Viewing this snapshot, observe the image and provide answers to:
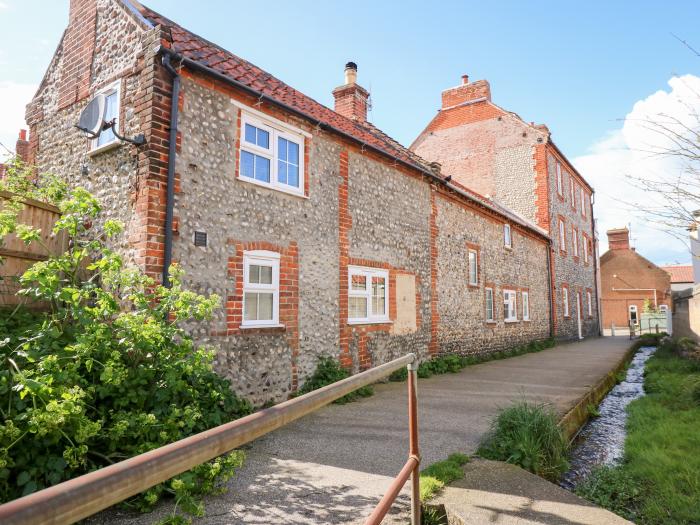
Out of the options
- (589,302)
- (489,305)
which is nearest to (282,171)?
(489,305)

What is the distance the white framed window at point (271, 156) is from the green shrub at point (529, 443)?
518 cm

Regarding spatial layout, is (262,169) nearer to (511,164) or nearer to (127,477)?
(127,477)

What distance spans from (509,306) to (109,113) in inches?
574

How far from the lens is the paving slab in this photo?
11.0 feet

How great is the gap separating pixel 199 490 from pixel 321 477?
1.15m

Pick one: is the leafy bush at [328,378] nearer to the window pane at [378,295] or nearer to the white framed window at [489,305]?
the window pane at [378,295]

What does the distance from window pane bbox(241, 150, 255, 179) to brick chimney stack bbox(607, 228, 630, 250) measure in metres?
41.3

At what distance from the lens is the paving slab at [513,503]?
3365mm

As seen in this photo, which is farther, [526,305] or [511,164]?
[511,164]

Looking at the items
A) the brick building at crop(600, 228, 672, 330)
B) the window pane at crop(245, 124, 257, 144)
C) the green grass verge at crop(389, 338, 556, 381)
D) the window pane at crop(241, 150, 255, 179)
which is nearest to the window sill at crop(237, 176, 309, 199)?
the window pane at crop(241, 150, 255, 179)

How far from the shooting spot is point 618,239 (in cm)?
4081

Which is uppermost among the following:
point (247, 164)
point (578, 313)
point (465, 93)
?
point (465, 93)

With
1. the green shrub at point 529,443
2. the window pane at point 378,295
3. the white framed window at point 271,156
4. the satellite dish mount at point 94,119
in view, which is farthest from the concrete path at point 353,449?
the satellite dish mount at point 94,119

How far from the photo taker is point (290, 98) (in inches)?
350
